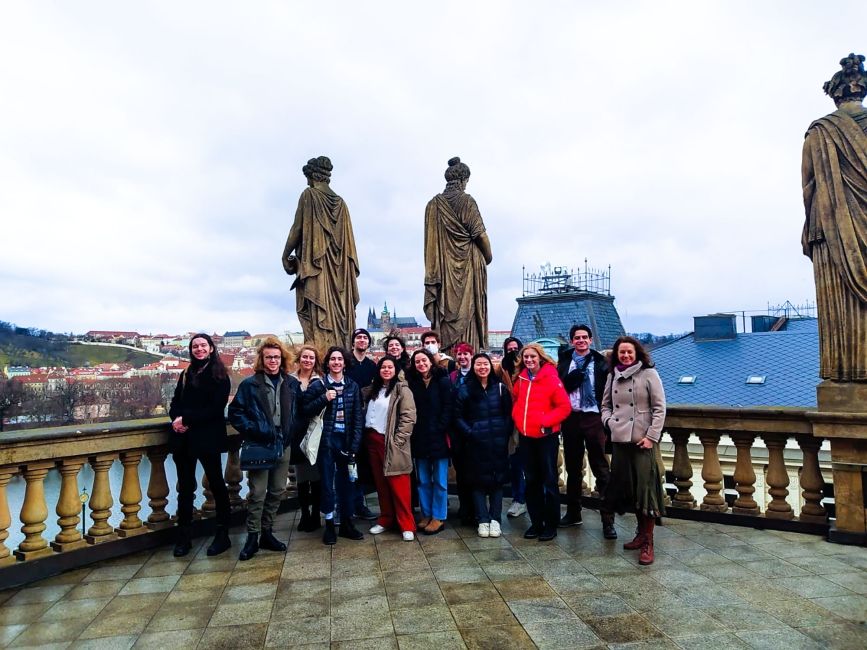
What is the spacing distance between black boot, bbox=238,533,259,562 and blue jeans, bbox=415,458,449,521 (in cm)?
155

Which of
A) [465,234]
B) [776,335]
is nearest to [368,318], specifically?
[776,335]

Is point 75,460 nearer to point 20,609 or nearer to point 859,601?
point 20,609

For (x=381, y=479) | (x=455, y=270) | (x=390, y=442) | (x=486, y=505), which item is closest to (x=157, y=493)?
(x=381, y=479)

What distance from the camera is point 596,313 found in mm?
48812

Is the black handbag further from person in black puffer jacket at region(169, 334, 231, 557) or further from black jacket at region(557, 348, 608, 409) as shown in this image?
black jacket at region(557, 348, 608, 409)

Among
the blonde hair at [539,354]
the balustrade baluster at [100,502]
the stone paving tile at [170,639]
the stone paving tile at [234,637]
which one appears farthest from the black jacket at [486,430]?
the balustrade baluster at [100,502]

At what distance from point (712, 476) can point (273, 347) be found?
4.20 m

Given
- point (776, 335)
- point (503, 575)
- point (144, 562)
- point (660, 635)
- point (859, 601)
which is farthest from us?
point (776, 335)

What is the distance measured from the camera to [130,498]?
4.95 m

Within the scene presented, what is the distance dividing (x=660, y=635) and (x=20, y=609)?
3.94 m

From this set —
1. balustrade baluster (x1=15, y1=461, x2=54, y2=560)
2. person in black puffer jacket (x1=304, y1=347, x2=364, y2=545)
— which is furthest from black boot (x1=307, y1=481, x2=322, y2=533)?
balustrade baluster (x1=15, y1=461, x2=54, y2=560)

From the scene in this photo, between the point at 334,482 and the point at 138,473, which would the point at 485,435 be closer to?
the point at 334,482

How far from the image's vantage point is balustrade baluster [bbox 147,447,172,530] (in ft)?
16.8

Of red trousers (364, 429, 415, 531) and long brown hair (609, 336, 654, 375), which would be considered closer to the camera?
long brown hair (609, 336, 654, 375)
